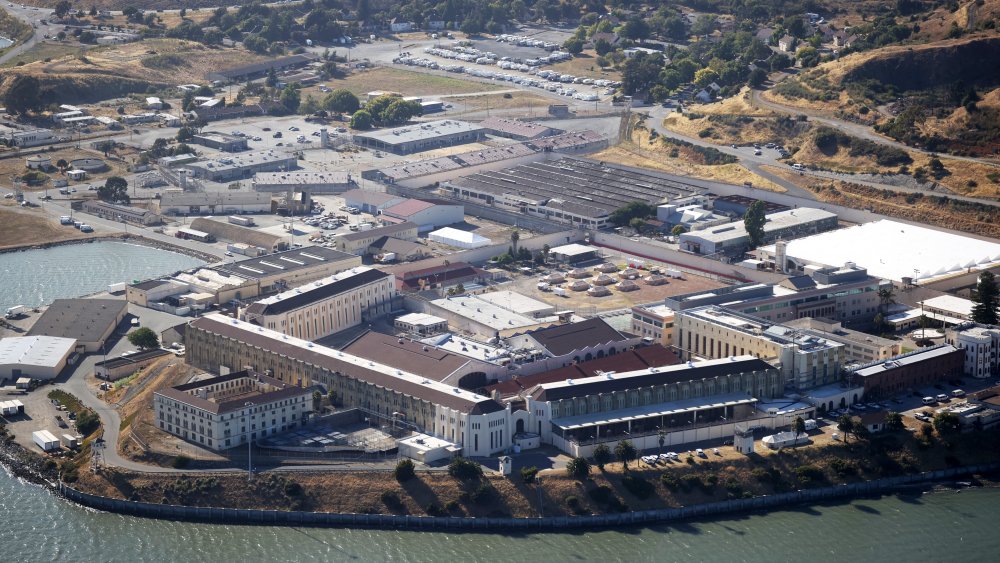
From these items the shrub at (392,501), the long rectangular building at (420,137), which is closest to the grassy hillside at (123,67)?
the long rectangular building at (420,137)

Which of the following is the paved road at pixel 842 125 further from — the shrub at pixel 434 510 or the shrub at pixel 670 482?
the shrub at pixel 434 510

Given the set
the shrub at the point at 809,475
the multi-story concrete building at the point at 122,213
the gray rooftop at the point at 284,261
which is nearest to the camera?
the shrub at the point at 809,475

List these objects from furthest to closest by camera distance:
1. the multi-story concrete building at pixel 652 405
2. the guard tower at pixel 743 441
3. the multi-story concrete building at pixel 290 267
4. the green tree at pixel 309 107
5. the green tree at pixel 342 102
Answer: the green tree at pixel 309 107 < the green tree at pixel 342 102 < the multi-story concrete building at pixel 290 267 < the multi-story concrete building at pixel 652 405 < the guard tower at pixel 743 441

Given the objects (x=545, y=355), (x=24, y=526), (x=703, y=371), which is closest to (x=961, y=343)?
(x=703, y=371)

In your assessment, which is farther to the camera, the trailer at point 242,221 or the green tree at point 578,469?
the trailer at point 242,221

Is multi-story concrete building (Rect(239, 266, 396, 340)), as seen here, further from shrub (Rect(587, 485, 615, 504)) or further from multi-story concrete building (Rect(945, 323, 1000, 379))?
multi-story concrete building (Rect(945, 323, 1000, 379))

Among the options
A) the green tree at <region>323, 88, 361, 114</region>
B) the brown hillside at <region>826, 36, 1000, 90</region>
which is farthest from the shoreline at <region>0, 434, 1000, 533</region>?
the green tree at <region>323, 88, 361, 114</region>
